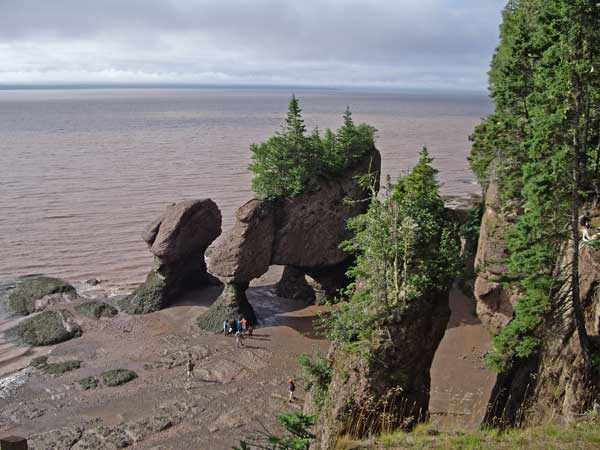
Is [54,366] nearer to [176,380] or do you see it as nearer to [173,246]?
[176,380]

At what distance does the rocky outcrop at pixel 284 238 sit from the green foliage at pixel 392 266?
12403 millimetres

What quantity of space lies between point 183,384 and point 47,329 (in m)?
9.58

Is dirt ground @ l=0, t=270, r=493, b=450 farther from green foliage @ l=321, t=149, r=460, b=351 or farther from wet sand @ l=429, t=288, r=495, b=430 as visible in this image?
green foliage @ l=321, t=149, r=460, b=351

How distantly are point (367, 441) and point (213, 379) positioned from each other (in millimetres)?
14224

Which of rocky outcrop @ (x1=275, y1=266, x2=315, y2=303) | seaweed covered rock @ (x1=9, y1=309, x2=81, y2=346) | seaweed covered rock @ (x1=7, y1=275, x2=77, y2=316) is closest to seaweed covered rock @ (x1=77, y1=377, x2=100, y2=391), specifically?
seaweed covered rock @ (x1=9, y1=309, x2=81, y2=346)

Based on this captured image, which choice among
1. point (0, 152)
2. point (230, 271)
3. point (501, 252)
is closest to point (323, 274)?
point (230, 271)

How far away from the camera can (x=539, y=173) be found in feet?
49.2

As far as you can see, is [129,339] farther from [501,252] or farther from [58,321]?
[501,252]

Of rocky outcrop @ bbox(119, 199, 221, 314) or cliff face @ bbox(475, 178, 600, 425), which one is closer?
cliff face @ bbox(475, 178, 600, 425)

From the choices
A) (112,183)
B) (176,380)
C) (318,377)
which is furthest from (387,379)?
(112,183)

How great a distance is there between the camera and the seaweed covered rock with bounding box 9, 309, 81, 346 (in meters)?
28.2

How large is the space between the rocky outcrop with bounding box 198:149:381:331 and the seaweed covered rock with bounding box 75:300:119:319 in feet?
17.4

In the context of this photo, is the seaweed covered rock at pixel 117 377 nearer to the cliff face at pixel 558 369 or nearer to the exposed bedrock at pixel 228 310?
the exposed bedrock at pixel 228 310

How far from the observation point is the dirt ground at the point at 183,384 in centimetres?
2031
